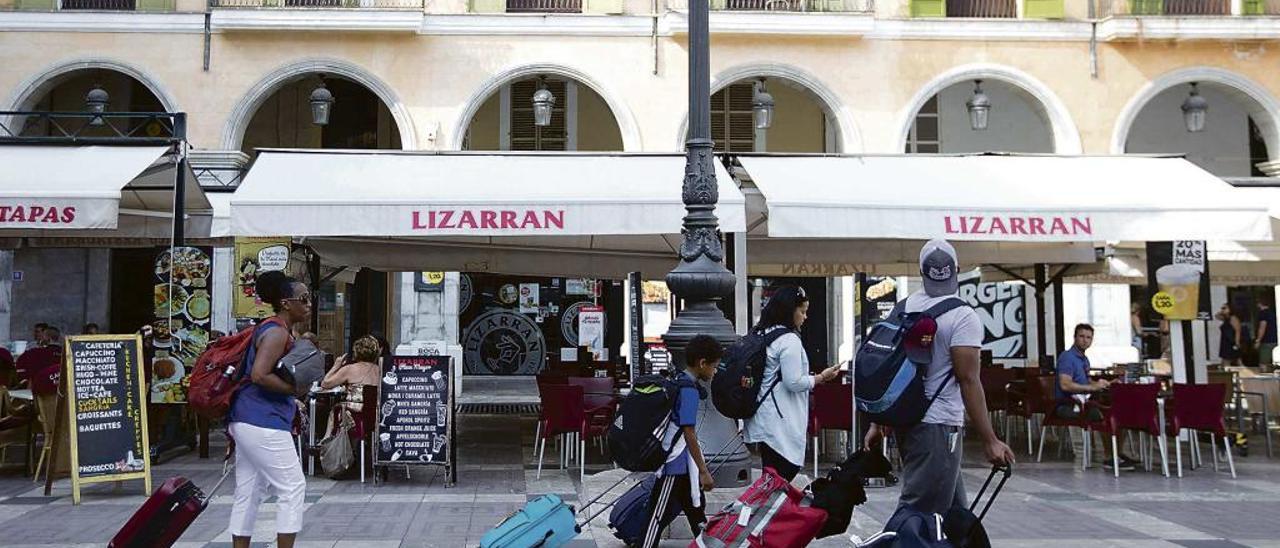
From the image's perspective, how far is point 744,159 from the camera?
10992mm

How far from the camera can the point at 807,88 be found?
62.8 feet

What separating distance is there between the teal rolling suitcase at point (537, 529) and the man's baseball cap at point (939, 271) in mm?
2200

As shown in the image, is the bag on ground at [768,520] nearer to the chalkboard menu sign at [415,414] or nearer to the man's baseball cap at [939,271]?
the man's baseball cap at [939,271]

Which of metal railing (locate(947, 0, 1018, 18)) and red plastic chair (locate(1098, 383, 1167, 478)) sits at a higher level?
metal railing (locate(947, 0, 1018, 18))

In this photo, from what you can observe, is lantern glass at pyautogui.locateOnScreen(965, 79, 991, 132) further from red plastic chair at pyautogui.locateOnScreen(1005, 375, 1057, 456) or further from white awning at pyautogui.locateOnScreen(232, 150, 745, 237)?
white awning at pyautogui.locateOnScreen(232, 150, 745, 237)

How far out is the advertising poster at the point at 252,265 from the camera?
410 inches

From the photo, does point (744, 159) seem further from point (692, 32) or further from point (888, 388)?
point (888, 388)

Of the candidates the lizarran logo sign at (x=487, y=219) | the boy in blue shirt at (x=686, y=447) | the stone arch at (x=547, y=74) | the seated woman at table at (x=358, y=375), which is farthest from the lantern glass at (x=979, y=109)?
the boy in blue shirt at (x=686, y=447)

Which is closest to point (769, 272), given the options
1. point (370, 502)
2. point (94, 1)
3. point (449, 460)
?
point (449, 460)

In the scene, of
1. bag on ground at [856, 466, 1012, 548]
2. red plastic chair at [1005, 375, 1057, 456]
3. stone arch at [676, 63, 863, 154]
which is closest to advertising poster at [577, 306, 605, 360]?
stone arch at [676, 63, 863, 154]

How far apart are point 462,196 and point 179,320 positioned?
3.03 metres

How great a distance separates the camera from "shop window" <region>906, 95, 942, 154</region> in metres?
21.6

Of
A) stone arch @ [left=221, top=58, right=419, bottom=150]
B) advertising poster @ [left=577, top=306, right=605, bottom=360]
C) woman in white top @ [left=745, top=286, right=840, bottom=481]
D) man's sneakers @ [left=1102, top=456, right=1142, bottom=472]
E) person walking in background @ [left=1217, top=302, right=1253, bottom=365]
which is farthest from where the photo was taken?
stone arch @ [left=221, top=58, right=419, bottom=150]

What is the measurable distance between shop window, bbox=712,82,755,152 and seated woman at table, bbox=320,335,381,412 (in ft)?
42.2
